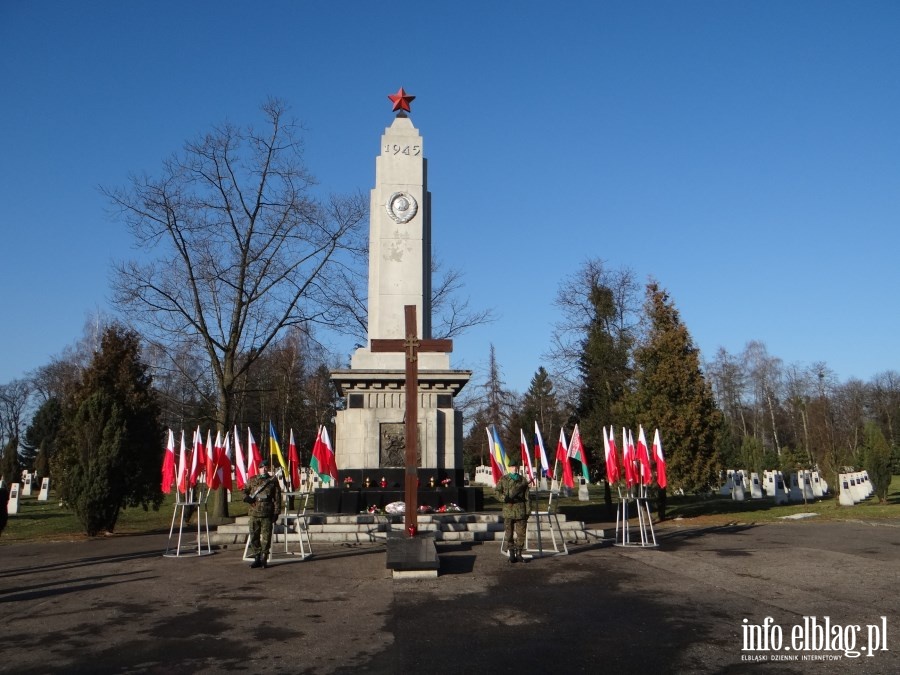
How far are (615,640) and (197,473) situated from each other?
9.62 metres

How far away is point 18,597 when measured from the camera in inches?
371

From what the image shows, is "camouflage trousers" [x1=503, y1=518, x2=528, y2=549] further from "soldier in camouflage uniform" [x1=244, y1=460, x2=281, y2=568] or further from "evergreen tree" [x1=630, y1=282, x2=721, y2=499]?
"evergreen tree" [x1=630, y1=282, x2=721, y2=499]

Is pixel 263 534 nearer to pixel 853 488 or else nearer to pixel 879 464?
pixel 879 464

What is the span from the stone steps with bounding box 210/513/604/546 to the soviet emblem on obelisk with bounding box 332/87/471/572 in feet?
5.36

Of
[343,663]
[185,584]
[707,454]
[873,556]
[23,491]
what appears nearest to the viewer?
[343,663]

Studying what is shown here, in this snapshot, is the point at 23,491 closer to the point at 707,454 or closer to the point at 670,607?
the point at 707,454

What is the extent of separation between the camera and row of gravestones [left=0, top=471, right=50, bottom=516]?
95.5 feet

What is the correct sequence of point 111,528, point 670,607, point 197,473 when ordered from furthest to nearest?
1. point 111,528
2. point 197,473
3. point 670,607

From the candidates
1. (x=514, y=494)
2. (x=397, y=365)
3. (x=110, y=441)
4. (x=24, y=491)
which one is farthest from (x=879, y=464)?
(x=24, y=491)

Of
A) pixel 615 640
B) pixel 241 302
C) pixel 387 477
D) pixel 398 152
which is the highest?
pixel 398 152

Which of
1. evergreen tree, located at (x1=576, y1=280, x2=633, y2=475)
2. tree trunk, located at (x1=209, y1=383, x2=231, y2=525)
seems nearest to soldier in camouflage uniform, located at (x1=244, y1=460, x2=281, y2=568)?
tree trunk, located at (x1=209, y1=383, x2=231, y2=525)

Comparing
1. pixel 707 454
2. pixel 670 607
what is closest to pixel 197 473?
pixel 670 607

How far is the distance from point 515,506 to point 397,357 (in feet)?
25.3

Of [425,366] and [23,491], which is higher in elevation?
[425,366]
